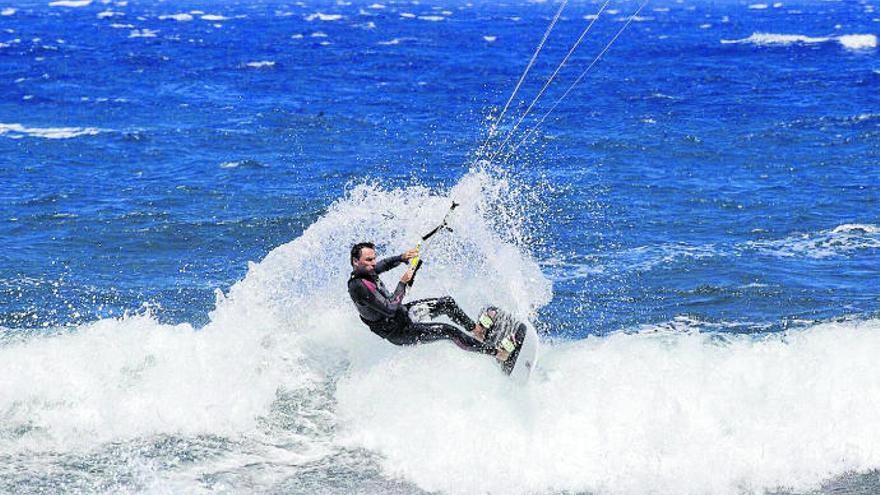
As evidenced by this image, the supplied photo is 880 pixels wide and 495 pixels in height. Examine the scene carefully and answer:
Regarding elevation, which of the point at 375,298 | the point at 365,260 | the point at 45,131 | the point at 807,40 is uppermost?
the point at 365,260

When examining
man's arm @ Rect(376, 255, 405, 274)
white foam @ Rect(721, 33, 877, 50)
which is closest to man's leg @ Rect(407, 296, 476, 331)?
man's arm @ Rect(376, 255, 405, 274)

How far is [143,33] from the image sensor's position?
229ft

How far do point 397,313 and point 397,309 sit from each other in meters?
0.17

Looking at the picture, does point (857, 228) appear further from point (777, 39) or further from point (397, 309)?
point (777, 39)

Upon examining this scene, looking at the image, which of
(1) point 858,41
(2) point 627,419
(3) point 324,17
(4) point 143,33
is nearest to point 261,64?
(4) point 143,33

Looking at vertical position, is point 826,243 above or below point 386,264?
below

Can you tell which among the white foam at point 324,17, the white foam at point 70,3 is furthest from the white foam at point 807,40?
the white foam at point 70,3

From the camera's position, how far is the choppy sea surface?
11.6 metres


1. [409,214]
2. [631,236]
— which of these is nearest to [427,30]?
[631,236]

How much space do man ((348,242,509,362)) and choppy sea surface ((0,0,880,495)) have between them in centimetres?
60

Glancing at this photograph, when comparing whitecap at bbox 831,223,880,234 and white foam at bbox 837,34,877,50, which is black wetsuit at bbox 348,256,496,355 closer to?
whitecap at bbox 831,223,880,234

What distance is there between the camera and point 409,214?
53.2 feet

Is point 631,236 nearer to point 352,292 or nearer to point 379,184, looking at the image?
point 379,184

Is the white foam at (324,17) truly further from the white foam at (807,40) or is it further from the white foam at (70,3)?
the white foam at (807,40)
